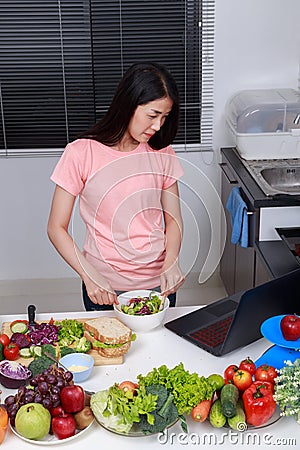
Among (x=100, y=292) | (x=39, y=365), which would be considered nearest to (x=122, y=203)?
(x=100, y=292)

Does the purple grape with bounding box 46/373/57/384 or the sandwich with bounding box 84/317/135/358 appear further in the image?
the sandwich with bounding box 84/317/135/358

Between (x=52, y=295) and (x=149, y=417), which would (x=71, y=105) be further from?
(x=149, y=417)

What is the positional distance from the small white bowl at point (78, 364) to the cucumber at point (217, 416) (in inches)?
13.4

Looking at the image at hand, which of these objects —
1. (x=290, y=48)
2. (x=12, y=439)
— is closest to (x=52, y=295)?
(x=290, y=48)

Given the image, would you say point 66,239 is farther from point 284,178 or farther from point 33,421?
point 284,178

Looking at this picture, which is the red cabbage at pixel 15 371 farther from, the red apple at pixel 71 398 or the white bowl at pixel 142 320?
the white bowl at pixel 142 320

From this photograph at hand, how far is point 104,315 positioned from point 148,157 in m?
0.53

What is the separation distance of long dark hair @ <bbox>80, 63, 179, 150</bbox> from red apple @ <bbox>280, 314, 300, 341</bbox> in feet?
2.56

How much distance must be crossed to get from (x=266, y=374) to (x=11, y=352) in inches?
25.3

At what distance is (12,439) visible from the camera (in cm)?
143

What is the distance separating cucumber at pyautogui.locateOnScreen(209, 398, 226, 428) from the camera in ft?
4.68

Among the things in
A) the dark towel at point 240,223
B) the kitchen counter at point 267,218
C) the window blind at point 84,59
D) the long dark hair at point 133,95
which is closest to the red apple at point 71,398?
the long dark hair at point 133,95

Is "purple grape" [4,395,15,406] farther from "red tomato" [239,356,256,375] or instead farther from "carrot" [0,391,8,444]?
"red tomato" [239,356,256,375]

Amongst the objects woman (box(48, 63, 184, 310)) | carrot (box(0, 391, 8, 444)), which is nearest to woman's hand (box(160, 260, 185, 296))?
woman (box(48, 63, 184, 310))
